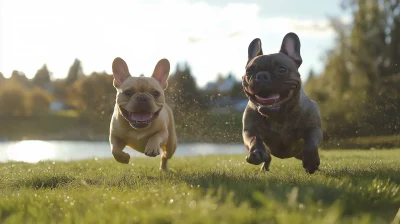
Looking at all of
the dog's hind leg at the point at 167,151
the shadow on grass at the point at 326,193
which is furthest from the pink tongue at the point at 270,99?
the dog's hind leg at the point at 167,151

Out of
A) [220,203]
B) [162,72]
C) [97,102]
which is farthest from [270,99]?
[97,102]

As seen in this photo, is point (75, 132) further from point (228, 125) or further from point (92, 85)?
point (228, 125)

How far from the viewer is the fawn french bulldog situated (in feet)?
24.0

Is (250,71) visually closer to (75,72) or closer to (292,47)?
(292,47)

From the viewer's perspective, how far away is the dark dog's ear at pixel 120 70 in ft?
26.8

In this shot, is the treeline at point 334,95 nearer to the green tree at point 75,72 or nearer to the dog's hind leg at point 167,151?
the dog's hind leg at point 167,151

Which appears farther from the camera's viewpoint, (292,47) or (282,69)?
(292,47)

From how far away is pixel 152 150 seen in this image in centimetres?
712

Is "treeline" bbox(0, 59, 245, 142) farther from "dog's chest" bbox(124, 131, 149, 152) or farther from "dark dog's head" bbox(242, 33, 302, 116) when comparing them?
"dark dog's head" bbox(242, 33, 302, 116)

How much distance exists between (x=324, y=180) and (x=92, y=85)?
45.1 metres

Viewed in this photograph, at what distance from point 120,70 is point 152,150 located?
1.76 meters

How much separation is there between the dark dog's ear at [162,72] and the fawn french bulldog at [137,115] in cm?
22

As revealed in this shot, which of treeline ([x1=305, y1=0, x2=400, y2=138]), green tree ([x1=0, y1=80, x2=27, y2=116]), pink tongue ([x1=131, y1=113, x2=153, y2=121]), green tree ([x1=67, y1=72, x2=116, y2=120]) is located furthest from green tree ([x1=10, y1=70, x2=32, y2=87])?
pink tongue ([x1=131, y1=113, x2=153, y2=121])

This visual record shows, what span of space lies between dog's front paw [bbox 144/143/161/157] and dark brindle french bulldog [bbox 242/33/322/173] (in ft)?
4.22
